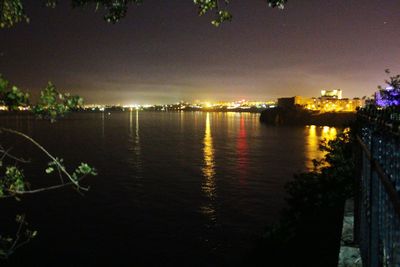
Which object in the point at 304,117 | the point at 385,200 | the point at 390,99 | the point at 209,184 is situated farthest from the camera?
the point at 304,117

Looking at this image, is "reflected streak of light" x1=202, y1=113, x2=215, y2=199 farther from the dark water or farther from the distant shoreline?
the distant shoreline

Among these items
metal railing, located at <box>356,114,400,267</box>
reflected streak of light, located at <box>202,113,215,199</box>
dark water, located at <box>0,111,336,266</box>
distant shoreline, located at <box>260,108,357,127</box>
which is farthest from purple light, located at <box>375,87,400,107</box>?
distant shoreline, located at <box>260,108,357,127</box>

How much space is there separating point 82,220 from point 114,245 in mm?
5488

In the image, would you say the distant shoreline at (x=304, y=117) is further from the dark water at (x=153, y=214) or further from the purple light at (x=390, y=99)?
the purple light at (x=390, y=99)

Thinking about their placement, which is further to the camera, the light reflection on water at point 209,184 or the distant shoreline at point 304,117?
the distant shoreline at point 304,117

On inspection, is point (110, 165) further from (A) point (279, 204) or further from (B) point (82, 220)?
(A) point (279, 204)

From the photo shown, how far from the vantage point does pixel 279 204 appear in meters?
29.4

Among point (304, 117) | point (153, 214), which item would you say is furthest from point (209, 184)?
point (304, 117)

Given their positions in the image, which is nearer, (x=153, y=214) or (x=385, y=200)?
(x=385, y=200)

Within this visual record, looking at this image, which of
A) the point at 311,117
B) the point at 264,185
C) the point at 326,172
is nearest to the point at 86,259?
the point at 326,172

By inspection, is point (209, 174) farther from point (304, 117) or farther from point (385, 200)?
point (304, 117)

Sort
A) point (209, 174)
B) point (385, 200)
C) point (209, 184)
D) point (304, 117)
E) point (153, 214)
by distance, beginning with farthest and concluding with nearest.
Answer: point (304, 117) < point (209, 174) < point (209, 184) < point (153, 214) < point (385, 200)

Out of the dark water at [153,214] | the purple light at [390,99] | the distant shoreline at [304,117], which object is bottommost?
the dark water at [153,214]

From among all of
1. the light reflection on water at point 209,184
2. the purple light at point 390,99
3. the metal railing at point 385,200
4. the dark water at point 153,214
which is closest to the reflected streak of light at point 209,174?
the light reflection on water at point 209,184
